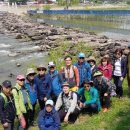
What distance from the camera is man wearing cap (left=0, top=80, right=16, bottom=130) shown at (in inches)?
289

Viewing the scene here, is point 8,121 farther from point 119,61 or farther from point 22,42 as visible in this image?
point 22,42

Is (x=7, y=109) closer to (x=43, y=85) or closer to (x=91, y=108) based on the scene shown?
(x=43, y=85)

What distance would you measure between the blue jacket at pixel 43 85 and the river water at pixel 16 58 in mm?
9552

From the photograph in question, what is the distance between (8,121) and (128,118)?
3493 mm

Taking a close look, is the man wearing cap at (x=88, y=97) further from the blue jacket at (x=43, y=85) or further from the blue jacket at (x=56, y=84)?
the blue jacket at (x=43, y=85)

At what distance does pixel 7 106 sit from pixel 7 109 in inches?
3.9

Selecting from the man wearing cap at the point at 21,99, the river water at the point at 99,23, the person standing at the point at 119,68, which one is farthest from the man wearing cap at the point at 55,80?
the river water at the point at 99,23

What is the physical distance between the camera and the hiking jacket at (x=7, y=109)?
7.40m

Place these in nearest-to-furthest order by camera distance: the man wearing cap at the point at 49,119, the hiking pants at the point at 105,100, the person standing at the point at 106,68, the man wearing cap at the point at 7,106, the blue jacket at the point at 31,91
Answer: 1. the man wearing cap at the point at 7,106
2. the man wearing cap at the point at 49,119
3. the blue jacket at the point at 31,91
4. the hiking pants at the point at 105,100
5. the person standing at the point at 106,68

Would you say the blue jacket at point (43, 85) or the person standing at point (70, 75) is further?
the person standing at point (70, 75)

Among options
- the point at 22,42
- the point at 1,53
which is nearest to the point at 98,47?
the point at 1,53

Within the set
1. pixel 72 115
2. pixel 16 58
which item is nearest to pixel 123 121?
pixel 72 115

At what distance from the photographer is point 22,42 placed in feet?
120

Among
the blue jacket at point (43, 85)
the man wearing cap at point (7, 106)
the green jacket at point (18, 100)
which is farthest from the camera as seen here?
the blue jacket at point (43, 85)
